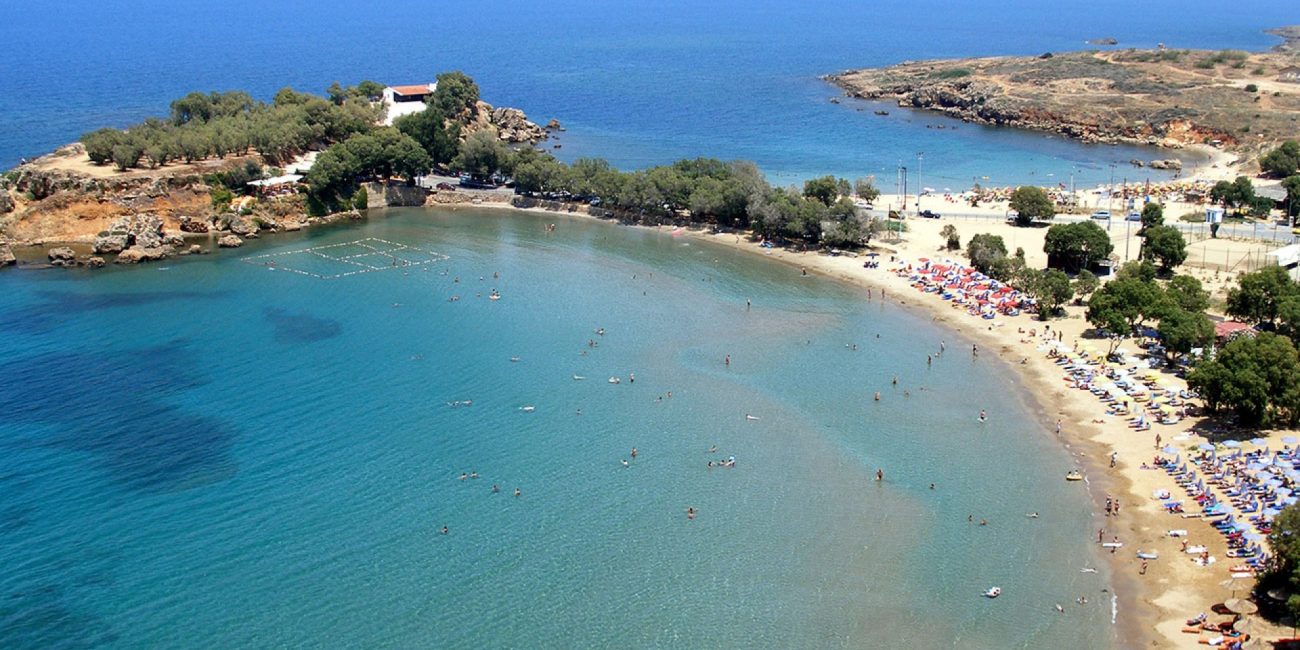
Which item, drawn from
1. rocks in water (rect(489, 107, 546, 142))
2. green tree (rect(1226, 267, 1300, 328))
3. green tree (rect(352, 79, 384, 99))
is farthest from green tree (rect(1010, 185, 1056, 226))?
green tree (rect(352, 79, 384, 99))

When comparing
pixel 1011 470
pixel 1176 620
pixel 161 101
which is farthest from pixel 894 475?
pixel 161 101

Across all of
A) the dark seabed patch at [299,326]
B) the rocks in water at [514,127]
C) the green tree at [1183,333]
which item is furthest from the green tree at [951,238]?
the rocks in water at [514,127]

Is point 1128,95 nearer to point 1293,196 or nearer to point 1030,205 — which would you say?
point 1293,196

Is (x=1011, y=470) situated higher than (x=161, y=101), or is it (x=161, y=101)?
(x=161, y=101)

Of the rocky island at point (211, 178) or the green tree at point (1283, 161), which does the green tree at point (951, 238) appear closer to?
the green tree at point (1283, 161)

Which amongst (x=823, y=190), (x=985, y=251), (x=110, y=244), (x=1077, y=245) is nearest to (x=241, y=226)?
(x=110, y=244)

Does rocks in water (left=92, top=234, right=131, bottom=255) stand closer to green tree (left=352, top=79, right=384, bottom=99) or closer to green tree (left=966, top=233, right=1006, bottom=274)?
green tree (left=352, top=79, right=384, bottom=99)

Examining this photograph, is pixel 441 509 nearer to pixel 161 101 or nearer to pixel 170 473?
pixel 170 473
